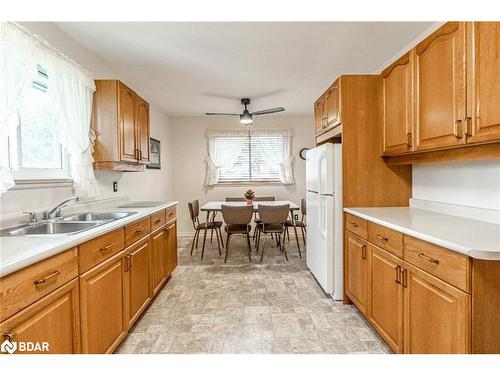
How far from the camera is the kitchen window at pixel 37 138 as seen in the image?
1862 millimetres

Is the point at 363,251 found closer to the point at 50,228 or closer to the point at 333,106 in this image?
the point at 333,106

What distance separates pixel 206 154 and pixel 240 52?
2969 millimetres

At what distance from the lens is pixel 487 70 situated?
1361mm

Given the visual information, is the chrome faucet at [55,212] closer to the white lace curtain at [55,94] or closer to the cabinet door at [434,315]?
the white lace curtain at [55,94]

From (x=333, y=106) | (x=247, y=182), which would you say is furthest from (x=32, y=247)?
(x=247, y=182)

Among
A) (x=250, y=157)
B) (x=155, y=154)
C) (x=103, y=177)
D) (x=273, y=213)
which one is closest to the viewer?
(x=103, y=177)

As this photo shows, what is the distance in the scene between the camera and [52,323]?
1165 mm

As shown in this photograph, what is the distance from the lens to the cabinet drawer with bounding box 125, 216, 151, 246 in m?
1.97

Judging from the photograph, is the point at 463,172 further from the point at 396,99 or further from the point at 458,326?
the point at 458,326

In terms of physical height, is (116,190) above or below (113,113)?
below

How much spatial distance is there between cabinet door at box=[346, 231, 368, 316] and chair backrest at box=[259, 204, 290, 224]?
1428 mm
